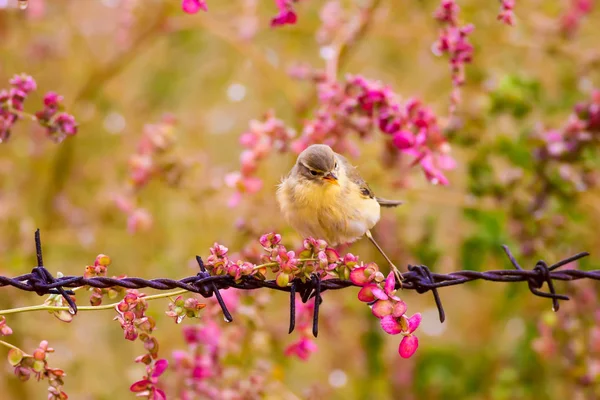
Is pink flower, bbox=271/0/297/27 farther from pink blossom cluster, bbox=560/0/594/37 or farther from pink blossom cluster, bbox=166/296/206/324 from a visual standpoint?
pink blossom cluster, bbox=560/0/594/37

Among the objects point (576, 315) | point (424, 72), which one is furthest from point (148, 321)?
point (424, 72)

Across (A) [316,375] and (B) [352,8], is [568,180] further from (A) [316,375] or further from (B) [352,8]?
(A) [316,375]

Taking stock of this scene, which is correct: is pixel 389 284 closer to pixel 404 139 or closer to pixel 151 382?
pixel 151 382

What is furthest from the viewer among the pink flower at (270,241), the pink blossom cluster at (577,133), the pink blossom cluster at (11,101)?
the pink blossom cluster at (577,133)

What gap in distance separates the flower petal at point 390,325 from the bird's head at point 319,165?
2.70 feet

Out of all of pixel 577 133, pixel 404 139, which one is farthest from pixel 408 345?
pixel 577 133

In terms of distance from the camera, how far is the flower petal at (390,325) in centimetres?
181

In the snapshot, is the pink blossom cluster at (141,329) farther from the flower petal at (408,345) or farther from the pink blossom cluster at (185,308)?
the flower petal at (408,345)

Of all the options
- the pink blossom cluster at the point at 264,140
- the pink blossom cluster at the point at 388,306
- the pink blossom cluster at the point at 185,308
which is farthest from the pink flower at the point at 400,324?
the pink blossom cluster at the point at 264,140

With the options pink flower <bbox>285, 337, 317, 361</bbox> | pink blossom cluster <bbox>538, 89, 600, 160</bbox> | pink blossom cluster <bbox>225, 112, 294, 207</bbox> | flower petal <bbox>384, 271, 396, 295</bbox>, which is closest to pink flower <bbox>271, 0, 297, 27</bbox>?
pink blossom cluster <bbox>225, 112, 294, 207</bbox>

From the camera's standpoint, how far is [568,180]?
3.15 meters

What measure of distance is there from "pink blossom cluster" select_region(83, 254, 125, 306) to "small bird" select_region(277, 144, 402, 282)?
828mm

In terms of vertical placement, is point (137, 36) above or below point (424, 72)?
above

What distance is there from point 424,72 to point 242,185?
2.88 m
